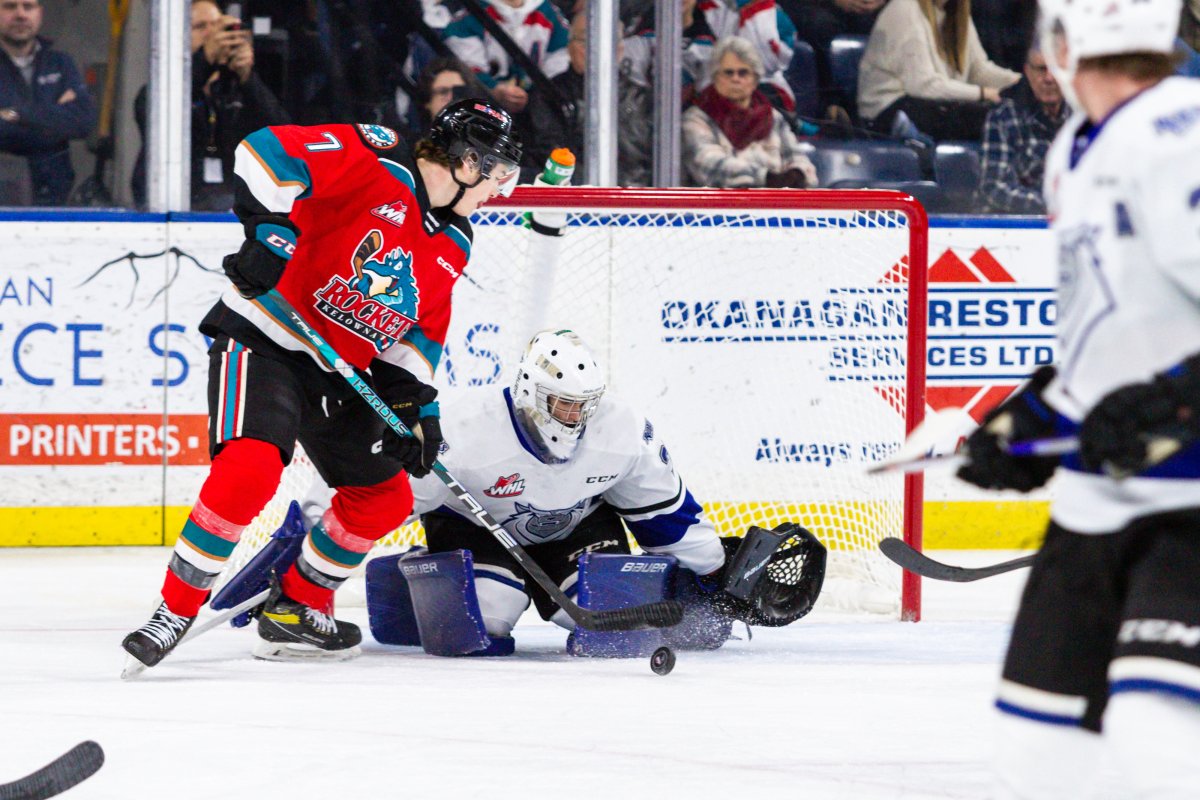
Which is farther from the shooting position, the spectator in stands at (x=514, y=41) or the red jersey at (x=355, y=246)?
the spectator in stands at (x=514, y=41)

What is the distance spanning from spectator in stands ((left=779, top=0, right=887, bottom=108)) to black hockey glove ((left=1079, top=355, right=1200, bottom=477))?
171 inches

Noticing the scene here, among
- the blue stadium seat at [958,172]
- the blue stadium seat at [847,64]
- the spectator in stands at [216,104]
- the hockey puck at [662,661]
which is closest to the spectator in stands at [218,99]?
the spectator in stands at [216,104]

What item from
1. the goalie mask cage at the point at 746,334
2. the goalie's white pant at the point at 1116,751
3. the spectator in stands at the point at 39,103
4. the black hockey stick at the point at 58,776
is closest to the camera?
the goalie's white pant at the point at 1116,751

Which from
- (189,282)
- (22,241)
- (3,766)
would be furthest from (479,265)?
(3,766)

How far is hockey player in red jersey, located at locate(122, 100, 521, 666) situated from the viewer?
298 cm

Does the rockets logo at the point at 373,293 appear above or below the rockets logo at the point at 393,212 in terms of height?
below

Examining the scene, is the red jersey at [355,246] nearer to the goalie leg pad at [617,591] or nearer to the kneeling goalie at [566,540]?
the kneeling goalie at [566,540]

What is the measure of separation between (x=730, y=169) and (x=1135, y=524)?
4071 millimetres

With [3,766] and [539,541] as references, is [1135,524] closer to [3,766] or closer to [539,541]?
[3,766]

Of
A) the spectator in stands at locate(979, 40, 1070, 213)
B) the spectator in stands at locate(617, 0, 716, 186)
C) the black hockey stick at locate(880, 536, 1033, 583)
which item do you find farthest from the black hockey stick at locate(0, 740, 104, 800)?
the spectator in stands at locate(979, 40, 1070, 213)

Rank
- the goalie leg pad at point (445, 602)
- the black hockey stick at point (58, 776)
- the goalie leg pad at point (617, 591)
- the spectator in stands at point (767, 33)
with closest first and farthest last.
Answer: the black hockey stick at point (58, 776) < the goalie leg pad at point (445, 602) < the goalie leg pad at point (617, 591) < the spectator in stands at point (767, 33)

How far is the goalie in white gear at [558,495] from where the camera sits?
132 inches

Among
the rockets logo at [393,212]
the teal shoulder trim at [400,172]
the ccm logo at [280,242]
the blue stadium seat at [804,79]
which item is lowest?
the ccm logo at [280,242]

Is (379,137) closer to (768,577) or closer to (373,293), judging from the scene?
(373,293)
